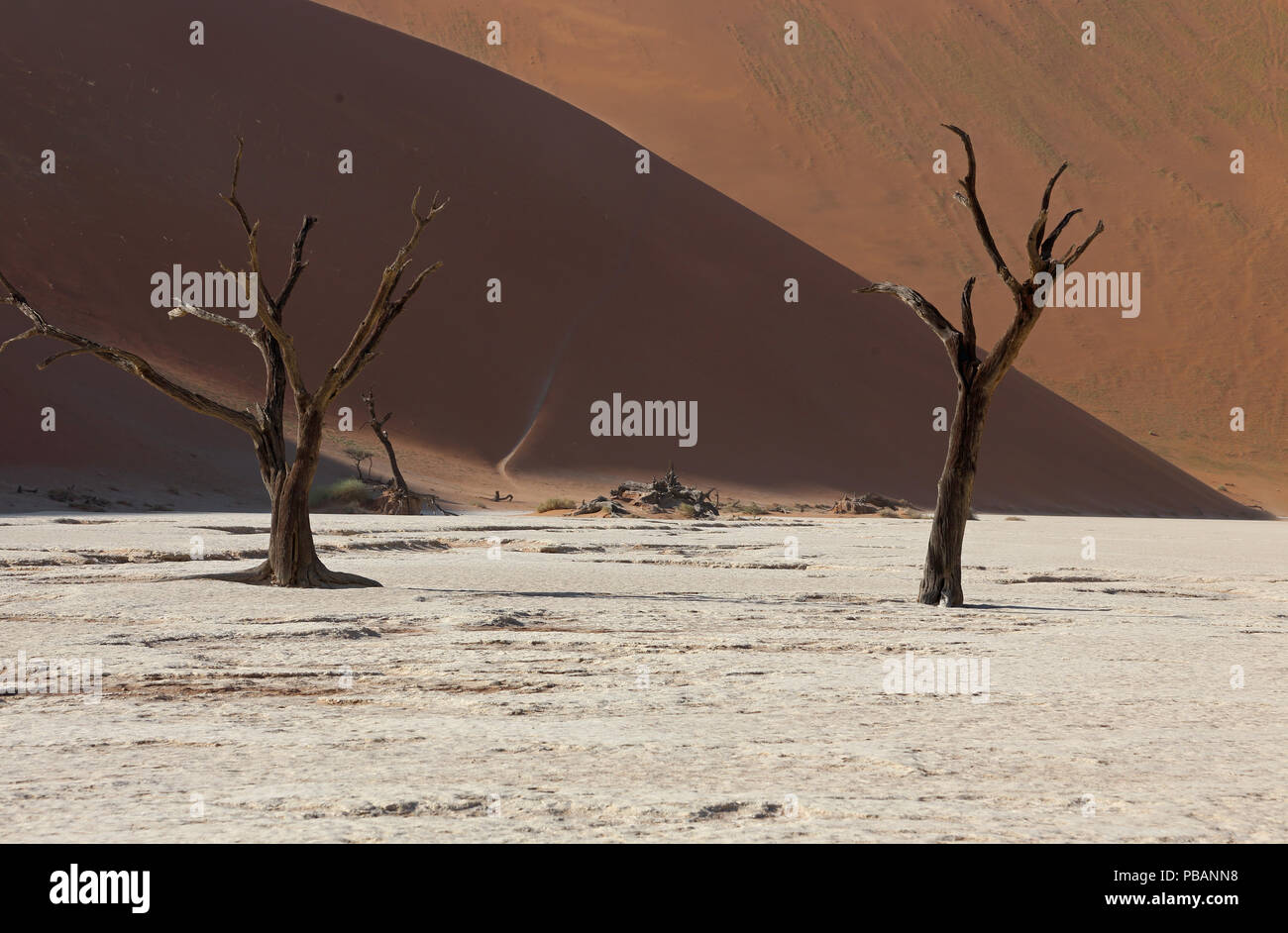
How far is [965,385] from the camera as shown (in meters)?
11.8

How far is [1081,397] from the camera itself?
66562 millimetres

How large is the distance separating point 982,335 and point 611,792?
68.2 metres

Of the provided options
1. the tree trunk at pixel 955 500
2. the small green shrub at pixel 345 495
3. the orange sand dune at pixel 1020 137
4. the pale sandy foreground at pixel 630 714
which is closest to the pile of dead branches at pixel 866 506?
the small green shrub at pixel 345 495

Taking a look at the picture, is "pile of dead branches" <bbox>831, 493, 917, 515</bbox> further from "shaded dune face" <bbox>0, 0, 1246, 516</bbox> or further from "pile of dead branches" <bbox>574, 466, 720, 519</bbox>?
"shaded dune face" <bbox>0, 0, 1246, 516</bbox>

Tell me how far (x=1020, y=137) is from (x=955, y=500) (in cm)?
7571

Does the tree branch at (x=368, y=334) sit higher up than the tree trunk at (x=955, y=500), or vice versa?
the tree branch at (x=368, y=334)

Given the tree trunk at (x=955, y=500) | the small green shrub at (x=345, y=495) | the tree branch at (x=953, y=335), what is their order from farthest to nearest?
the small green shrub at (x=345, y=495)
the tree branch at (x=953, y=335)
the tree trunk at (x=955, y=500)

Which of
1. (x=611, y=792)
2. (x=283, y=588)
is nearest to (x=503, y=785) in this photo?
(x=611, y=792)

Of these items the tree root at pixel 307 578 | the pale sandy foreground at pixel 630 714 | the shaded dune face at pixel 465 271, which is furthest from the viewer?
the shaded dune face at pixel 465 271

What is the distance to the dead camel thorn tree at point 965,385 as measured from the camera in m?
11.4

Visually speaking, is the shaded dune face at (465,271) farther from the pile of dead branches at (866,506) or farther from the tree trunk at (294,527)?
the tree trunk at (294,527)

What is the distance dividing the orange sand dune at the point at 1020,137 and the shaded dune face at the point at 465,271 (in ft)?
43.1

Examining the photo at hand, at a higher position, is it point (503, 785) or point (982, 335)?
point (982, 335)
